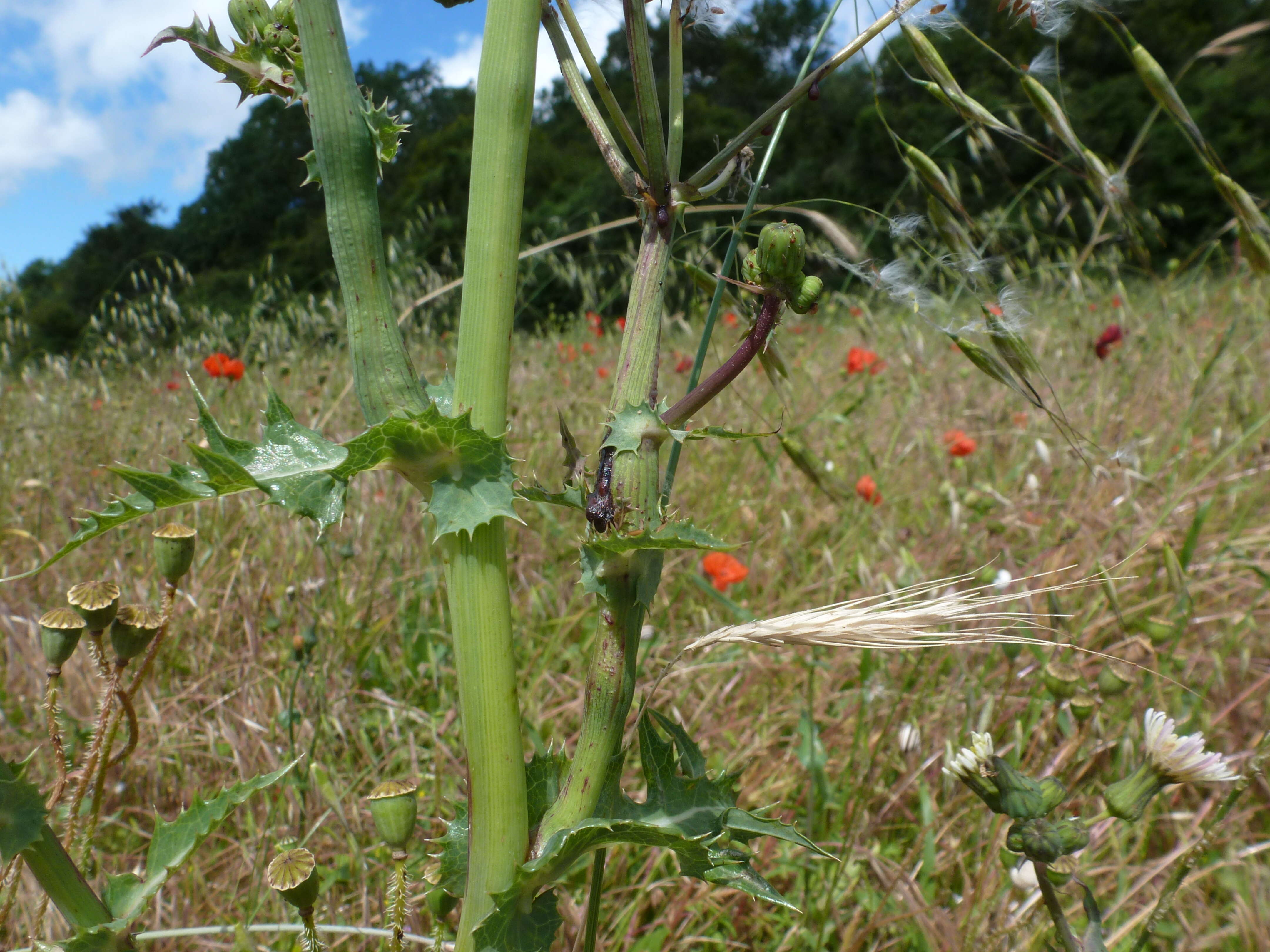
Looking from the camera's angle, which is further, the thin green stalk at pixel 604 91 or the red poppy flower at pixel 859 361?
the red poppy flower at pixel 859 361

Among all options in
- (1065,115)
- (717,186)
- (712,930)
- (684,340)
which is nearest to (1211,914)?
(712,930)

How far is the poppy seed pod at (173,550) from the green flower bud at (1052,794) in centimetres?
96

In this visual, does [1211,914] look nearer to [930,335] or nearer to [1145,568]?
[1145,568]

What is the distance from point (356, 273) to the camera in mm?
Result: 649

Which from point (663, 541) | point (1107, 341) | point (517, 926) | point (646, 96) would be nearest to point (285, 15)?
point (646, 96)

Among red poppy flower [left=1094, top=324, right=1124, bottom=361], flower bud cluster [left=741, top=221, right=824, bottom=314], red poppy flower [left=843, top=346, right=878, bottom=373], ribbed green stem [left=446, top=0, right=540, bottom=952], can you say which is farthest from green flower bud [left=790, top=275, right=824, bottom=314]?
red poppy flower [left=1094, top=324, right=1124, bottom=361]

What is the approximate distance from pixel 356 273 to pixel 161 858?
609 mm

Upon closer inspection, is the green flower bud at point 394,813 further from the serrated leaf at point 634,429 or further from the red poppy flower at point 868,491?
the red poppy flower at point 868,491

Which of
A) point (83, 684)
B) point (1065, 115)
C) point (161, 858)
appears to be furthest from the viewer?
point (83, 684)

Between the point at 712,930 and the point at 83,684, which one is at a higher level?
the point at 83,684

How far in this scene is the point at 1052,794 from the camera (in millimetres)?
836

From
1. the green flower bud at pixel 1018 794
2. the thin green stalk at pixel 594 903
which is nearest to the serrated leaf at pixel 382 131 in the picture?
the thin green stalk at pixel 594 903

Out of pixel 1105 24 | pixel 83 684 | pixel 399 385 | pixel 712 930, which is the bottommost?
pixel 712 930

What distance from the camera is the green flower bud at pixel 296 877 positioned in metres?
0.70
